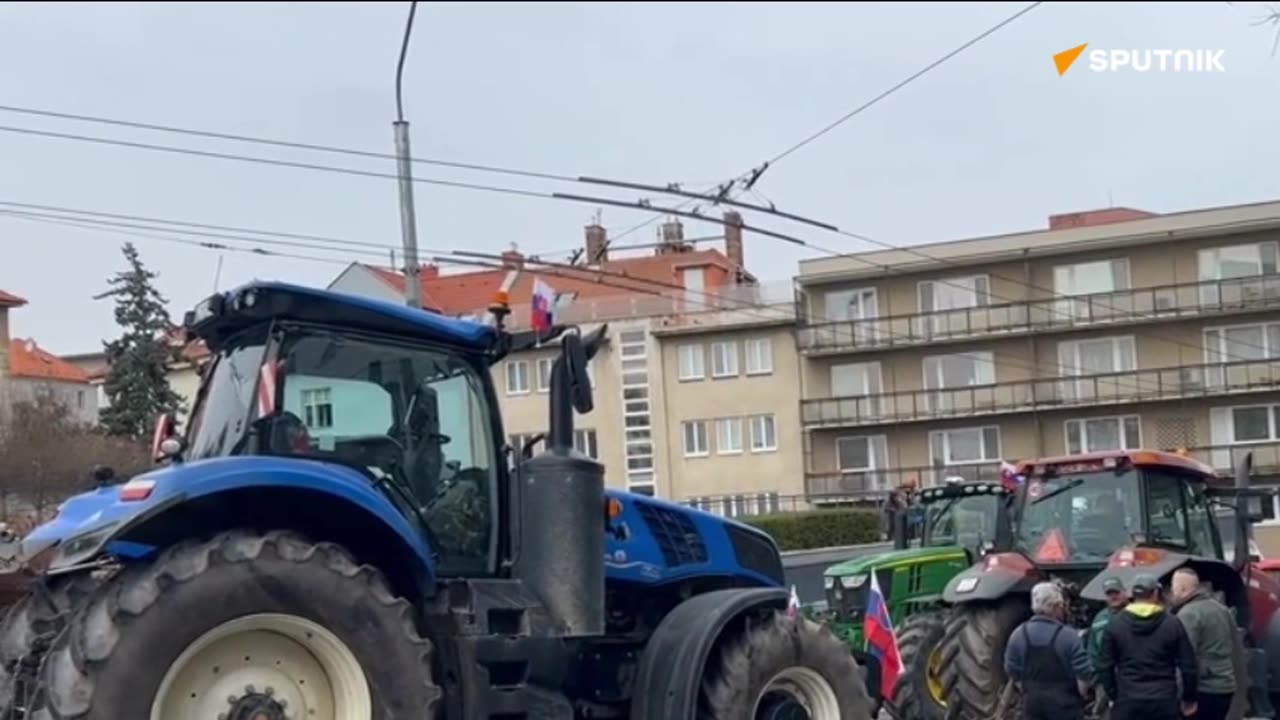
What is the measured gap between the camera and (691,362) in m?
52.6

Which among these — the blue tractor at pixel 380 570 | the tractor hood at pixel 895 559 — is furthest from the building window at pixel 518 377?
the blue tractor at pixel 380 570

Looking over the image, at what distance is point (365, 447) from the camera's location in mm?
7578

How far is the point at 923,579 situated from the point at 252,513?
1046 centimetres

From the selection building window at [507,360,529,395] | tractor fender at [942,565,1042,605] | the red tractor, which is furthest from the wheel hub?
building window at [507,360,529,395]

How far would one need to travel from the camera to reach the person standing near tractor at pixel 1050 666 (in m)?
10.0

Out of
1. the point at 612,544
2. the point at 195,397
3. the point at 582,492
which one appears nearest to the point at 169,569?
the point at 195,397

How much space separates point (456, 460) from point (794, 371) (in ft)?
146

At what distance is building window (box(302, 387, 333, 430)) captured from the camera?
742 centimetres

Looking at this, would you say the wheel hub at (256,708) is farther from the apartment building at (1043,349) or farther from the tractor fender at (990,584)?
the apartment building at (1043,349)

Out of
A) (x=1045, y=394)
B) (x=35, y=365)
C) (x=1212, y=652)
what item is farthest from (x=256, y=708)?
(x=1045, y=394)

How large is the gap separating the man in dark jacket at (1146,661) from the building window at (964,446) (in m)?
40.6

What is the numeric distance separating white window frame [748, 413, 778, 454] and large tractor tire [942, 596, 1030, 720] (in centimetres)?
3838

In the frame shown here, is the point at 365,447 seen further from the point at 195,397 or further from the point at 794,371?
the point at 794,371

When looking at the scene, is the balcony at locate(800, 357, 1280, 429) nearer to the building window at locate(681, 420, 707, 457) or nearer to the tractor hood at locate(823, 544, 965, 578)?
the building window at locate(681, 420, 707, 457)
